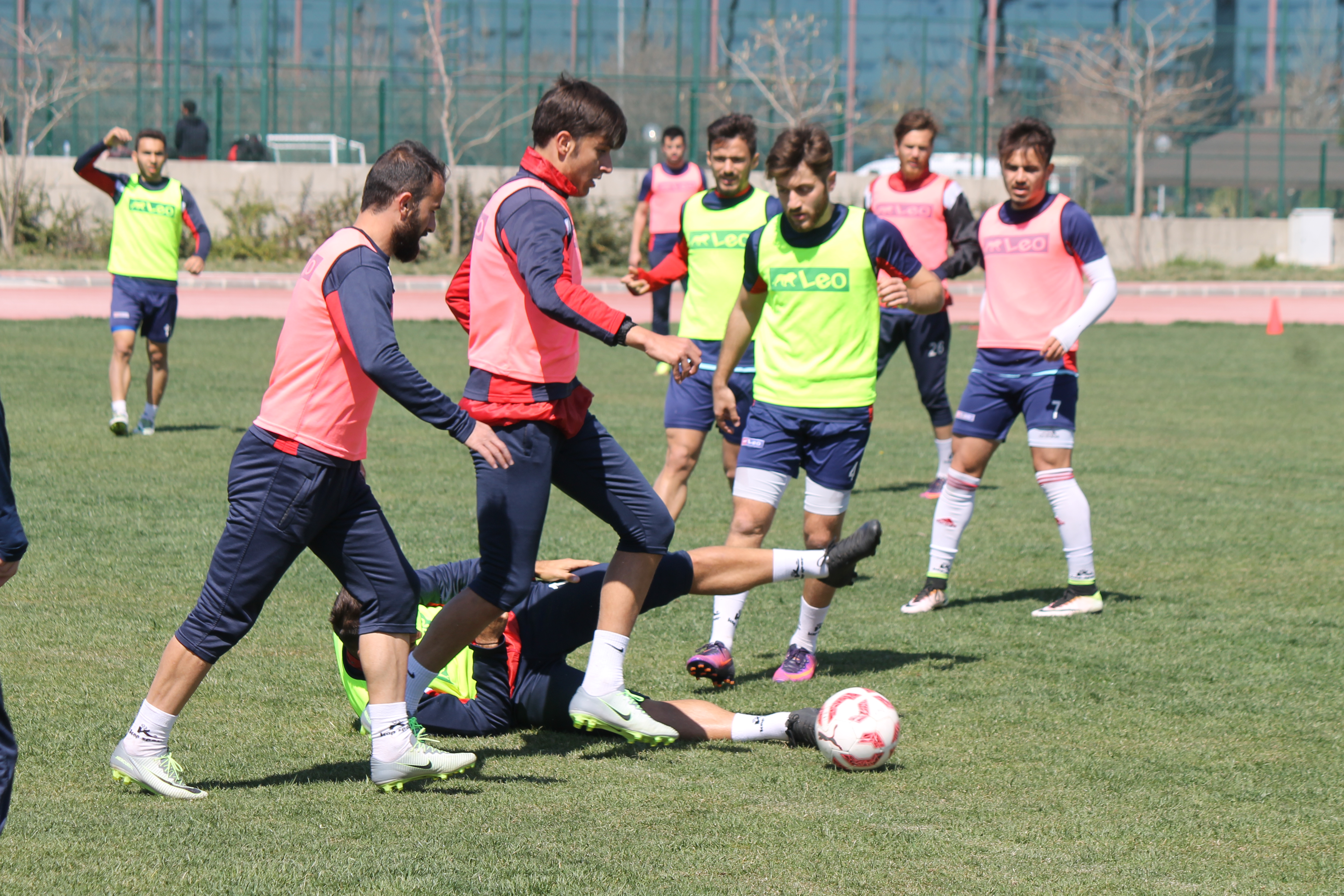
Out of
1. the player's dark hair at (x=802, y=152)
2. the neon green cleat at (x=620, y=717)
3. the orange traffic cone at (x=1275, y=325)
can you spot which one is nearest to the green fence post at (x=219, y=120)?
the orange traffic cone at (x=1275, y=325)

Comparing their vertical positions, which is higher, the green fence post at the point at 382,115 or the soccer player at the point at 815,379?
the green fence post at the point at 382,115

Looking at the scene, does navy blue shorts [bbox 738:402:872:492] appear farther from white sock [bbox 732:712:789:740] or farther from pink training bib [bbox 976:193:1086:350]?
pink training bib [bbox 976:193:1086:350]

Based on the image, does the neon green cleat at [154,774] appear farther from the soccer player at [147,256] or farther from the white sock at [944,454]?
the soccer player at [147,256]

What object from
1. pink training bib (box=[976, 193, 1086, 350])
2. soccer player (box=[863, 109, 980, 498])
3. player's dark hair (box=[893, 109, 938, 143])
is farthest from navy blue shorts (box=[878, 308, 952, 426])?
pink training bib (box=[976, 193, 1086, 350])

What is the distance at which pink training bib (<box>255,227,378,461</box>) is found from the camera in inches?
175

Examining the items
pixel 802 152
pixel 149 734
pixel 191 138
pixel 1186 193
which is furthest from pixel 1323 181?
pixel 149 734

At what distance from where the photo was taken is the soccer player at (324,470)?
4.38 meters

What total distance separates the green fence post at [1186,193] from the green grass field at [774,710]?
30.9 m

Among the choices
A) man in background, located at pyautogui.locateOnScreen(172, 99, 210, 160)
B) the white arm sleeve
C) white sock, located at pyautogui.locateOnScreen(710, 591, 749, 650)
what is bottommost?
white sock, located at pyautogui.locateOnScreen(710, 591, 749, 650)


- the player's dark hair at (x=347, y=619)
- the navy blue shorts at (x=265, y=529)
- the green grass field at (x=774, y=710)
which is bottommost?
the green grass field at (x=774, y=710)

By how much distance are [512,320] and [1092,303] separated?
11.3 ft

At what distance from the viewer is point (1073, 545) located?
24.2 ft

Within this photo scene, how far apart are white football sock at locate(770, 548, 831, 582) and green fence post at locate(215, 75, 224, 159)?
32.1 meters

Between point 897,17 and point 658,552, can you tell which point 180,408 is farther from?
point 897,17
